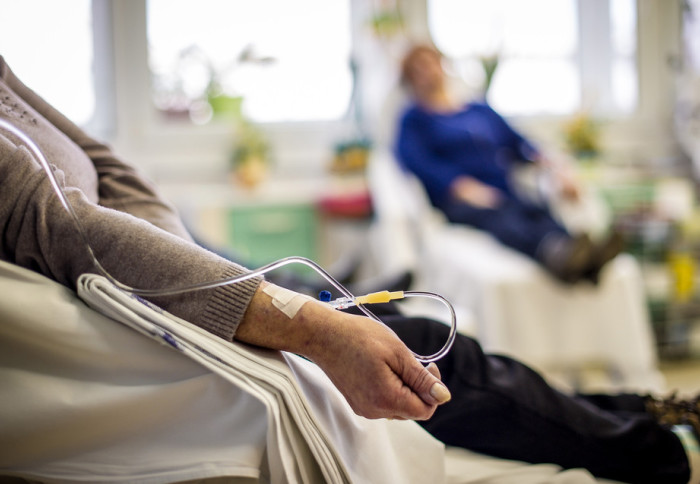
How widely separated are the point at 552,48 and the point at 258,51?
1739 mm

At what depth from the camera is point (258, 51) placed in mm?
3547

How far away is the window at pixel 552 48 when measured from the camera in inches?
152

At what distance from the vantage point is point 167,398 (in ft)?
2.43

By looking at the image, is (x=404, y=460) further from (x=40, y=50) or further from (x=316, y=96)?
(x=316, y=96)

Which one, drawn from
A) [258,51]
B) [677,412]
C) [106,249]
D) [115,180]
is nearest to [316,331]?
[106,249]

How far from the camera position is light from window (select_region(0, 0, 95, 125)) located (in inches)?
55.4

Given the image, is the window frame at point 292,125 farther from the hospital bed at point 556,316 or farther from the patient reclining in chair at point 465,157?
the hospital bed at point 556,316

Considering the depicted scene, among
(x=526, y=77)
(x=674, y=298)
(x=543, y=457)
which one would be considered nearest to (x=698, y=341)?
(x=674, y=298)

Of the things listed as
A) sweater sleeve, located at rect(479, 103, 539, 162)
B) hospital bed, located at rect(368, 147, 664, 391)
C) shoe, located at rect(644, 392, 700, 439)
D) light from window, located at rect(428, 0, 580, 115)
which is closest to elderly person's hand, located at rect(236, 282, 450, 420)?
shoe, located at rect(644, 392, 700, 439)

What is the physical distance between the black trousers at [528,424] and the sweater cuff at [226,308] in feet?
0.89

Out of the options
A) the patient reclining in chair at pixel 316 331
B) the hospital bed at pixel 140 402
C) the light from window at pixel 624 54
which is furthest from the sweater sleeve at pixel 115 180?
the light from window at pixel 624 54

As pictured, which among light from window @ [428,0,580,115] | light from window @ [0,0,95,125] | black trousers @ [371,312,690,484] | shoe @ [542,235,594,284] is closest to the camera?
black trousers @ [371,312,690,484]

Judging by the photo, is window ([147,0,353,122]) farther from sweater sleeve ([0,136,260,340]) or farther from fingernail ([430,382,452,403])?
fingernail ([430,382,452,403])

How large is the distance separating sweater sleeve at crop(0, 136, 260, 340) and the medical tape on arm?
0.08 ft
